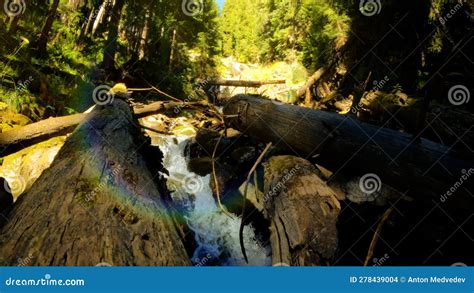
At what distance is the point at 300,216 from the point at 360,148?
1.65 m

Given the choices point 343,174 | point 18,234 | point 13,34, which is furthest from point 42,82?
point 343,174

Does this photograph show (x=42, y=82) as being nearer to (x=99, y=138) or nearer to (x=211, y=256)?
(x=99, y=138)

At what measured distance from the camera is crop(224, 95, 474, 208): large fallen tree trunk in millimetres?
3344

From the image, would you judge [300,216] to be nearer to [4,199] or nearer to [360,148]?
[360,148]

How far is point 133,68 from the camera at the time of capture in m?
14.5

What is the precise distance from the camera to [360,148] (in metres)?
4.07

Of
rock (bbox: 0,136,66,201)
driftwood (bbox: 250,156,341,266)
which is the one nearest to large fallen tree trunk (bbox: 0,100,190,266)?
driftwood (bbox: 250,156,341,266)

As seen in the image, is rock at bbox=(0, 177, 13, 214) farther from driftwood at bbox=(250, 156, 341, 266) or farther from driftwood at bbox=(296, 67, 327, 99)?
driftwood at bbox=(296, 67, 327, 99)

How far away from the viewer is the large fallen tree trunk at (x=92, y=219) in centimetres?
205

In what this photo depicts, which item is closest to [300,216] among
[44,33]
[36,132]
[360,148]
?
[360,148]

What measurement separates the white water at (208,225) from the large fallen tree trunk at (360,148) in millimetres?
1931

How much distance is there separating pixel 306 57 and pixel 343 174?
18978 mm

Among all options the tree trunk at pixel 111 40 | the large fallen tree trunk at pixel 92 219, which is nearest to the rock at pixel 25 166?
the large fallen tree trunk at pixel 92 219

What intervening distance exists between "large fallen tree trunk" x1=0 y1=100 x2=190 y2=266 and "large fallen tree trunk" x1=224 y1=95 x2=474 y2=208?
7.98 feet
